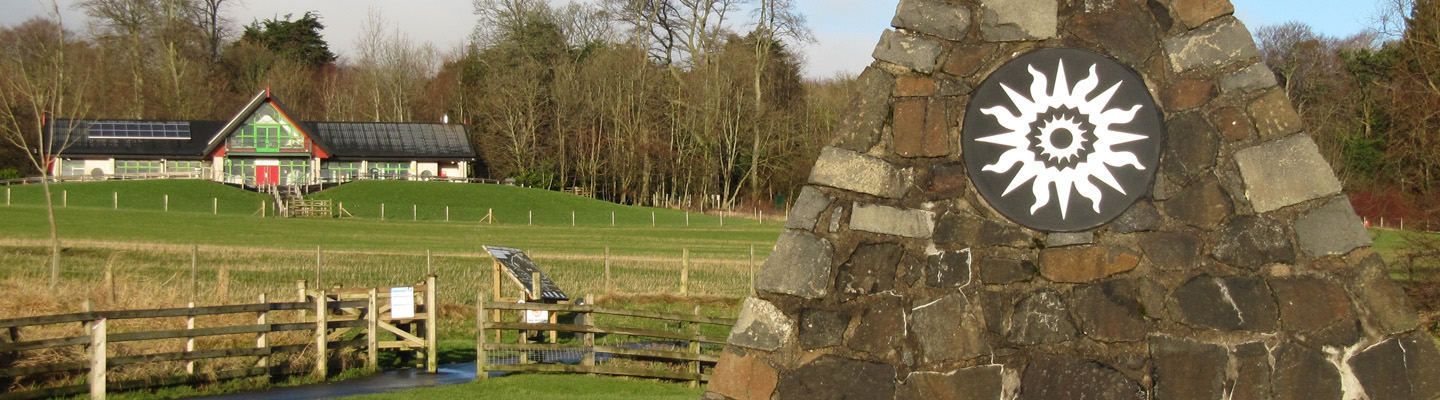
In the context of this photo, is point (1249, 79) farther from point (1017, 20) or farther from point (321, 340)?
point (321, 340)

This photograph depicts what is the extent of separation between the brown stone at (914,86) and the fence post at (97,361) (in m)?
10.7

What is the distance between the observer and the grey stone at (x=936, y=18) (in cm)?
536

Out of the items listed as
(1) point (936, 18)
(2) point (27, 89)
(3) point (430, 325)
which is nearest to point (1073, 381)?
(1) point (936, 18)

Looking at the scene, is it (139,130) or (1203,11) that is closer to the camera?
(1203,11)

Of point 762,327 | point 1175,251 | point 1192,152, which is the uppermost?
point 1192,152

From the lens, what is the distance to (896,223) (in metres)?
5.28

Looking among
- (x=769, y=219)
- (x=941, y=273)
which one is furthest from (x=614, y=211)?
(x=941, y=273)

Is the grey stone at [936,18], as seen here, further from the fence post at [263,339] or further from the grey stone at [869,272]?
the fence post at [263,339]

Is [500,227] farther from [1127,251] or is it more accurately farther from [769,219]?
[1127,251]

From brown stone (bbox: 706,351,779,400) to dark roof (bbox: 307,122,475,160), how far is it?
81.4 meters

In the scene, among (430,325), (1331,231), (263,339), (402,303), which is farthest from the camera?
(402,303)

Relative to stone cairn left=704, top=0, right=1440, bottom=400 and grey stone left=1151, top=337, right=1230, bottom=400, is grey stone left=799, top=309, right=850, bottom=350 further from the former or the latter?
A: grey stone left=1151, top=337, right=1230, bottom=400

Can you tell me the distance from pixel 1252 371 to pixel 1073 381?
73cm

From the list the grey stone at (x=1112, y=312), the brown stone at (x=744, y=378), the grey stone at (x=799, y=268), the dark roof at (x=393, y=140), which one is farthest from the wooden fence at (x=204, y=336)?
the dark roof at (x=393, y=140)
